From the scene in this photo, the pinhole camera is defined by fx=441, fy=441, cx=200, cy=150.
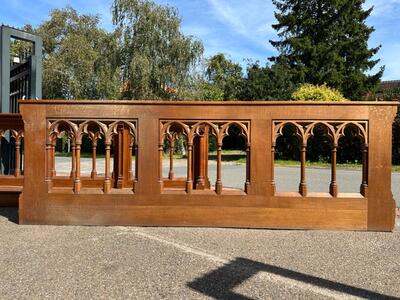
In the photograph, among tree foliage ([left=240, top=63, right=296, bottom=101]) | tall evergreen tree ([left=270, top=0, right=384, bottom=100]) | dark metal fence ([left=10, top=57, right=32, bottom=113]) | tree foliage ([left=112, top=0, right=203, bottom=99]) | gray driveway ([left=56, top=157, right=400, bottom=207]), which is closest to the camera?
dark metal fence ([left=10, top=57, right=32, bottom=113])

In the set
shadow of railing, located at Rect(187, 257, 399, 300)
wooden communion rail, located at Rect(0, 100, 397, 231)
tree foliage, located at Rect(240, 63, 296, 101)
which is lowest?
shadow of railing, located at Rect(187, 257, 399, 300)

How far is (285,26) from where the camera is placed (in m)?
40.8

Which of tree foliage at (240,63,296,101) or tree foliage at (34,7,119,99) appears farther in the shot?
tree foliage at (34,7,119,99)

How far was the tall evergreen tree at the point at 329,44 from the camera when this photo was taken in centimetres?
3809

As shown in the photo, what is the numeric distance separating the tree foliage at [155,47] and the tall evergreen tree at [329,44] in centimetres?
1168

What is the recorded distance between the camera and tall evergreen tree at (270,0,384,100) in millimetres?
38094

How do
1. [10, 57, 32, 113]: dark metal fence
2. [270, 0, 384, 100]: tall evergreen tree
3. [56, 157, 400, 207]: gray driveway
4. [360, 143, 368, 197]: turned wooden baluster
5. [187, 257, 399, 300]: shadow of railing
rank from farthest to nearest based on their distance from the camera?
[270, 0, 384, 100]: tall evergreen tree < [56, 157, 400, 207]: gray driveway < [10, 57, 32, 113]: dark metal fence < [360, 143, 368, 197]: turned wooden baluster < [187, 257, 399, 300]: shadow of railing

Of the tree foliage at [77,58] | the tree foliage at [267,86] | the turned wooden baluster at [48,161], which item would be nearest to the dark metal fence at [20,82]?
the turned wooden baluster at [48,161]

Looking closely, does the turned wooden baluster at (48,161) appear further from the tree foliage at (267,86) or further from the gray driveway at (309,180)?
the tree foliage at (267,86)

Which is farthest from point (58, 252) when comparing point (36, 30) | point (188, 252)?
point (36, 30)

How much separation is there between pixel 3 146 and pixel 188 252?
511 centimetres

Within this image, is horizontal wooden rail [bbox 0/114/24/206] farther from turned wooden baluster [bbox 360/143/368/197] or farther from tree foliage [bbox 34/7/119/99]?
tree foliage [bbox 34/7/119/99]

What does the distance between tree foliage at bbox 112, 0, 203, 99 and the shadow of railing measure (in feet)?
86.4

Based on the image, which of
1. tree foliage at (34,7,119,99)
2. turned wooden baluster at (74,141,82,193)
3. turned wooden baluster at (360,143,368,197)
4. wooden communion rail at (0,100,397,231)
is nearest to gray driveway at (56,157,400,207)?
turned wooden baluster at (360,143,368,197)
